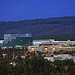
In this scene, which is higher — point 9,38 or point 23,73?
point 9,38

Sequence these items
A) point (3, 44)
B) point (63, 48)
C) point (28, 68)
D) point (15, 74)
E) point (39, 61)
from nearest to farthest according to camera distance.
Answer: point (15, 74) → point (28, 68) → point (39, 61) → point (63, 48) → point (3, 44)

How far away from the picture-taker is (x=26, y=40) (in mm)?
130000

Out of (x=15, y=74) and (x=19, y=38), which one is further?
(x=19, y=38)

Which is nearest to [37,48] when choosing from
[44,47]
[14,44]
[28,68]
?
[44,47]

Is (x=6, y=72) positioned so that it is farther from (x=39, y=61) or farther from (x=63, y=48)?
A: (x=63, y=48)

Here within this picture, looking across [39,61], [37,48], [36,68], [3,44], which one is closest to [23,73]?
[36,68]

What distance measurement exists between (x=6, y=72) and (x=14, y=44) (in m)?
80.2

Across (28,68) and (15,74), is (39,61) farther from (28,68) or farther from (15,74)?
(15,74)

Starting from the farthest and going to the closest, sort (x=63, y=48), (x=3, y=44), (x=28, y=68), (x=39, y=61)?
(x=3, y=44)
(x=63, y=48)
(x=39, y=61)
(x=28, y=68)

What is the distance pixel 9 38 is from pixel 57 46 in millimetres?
23750

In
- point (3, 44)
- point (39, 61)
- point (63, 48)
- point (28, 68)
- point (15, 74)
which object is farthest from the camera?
point (3, 44)

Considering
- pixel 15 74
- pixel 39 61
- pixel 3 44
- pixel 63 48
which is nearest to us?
Answer: pixel 15 74

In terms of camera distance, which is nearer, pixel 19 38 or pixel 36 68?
pixel 36 68

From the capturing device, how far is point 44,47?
110812mm
